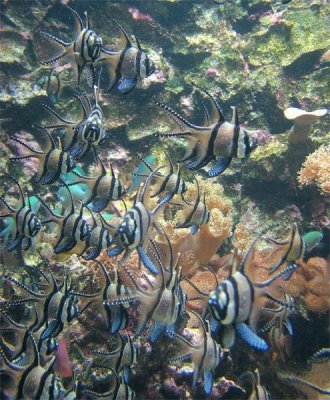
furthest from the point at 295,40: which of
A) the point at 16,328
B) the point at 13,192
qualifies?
the point at 16,328

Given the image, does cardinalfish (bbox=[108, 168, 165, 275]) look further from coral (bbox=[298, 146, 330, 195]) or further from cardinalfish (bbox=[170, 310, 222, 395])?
coral (bbox=[298, 146, 330, 195])

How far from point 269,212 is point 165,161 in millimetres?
1961

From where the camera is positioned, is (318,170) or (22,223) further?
(318,170)

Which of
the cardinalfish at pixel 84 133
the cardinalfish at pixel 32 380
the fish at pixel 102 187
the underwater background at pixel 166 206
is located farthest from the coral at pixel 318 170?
the cardinalfish at pixel 32 380

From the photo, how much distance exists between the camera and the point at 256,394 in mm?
2666

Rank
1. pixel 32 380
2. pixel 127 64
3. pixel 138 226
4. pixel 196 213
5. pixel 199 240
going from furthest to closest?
pixel 199 240
pixel 196 213
pixel 127 64
pixel 138 226
pixel 32 380

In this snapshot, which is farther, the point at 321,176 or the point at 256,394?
the point at 321,176

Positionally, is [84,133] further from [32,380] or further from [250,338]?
[250,338]

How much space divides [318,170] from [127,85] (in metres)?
3.29

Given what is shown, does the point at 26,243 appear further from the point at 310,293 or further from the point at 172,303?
the point at 310,293

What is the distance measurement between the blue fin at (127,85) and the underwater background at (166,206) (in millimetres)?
37

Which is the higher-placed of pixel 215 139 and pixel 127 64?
pixel 127 64

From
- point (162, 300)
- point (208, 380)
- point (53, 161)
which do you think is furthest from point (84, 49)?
point (208, 380)

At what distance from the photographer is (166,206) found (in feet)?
16.8
